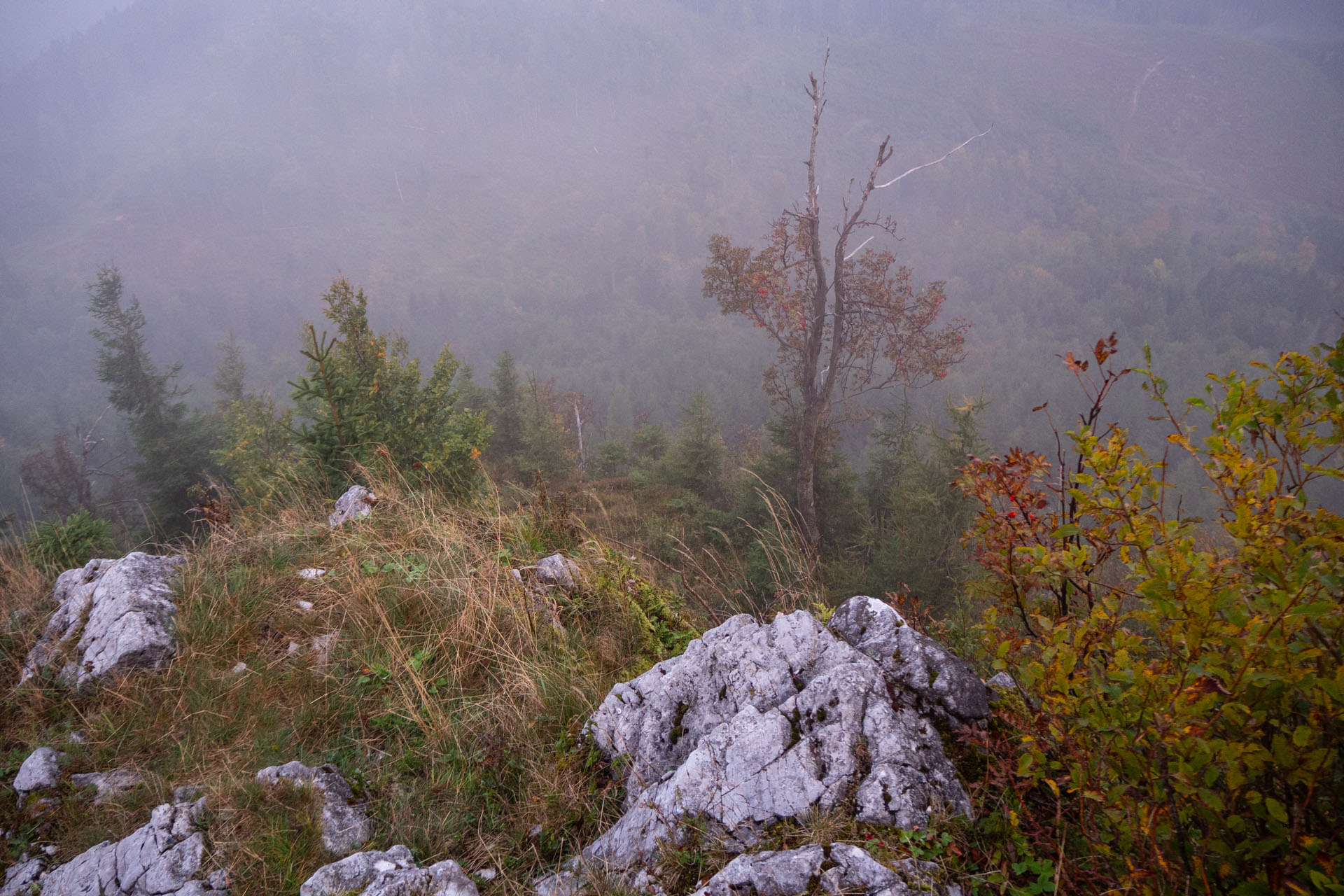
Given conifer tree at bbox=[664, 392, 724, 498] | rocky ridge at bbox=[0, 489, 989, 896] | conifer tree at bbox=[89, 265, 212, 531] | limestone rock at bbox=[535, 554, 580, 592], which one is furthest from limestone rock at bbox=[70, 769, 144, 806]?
conifer tree at bbox=[89, 265, 212, 531]

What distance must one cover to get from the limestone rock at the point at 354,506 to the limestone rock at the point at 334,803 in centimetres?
234

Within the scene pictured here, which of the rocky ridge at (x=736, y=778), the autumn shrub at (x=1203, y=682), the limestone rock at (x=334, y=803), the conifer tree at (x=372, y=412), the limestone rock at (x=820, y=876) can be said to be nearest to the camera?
the autumn shrub at (x=1203, y=682)

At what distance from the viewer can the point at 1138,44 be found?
560 ft

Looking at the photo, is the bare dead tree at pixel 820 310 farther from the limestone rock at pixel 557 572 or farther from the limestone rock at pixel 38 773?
the limestone rock at pixel 38 773

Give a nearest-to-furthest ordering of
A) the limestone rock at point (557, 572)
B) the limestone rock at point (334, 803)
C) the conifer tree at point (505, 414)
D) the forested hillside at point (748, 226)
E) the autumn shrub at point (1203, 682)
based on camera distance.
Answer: the autumn shrub at point (1203, 682) → the limestone rock at point (334, 803) → the limestone rock at point (557, 572) → the conifer tree at point (505, 414) → the forested hillside at point (748, 226)

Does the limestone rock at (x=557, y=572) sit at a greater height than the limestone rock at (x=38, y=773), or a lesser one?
lesser

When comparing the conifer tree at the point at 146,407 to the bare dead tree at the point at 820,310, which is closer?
the bare dead tree at the point at 820,310

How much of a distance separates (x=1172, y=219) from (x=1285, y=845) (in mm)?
151300

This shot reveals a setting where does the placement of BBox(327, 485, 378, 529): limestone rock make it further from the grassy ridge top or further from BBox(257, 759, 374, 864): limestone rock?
BBox(257, 759, 374, 864): limestone rock

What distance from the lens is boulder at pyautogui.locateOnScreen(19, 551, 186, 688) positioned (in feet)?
10.9

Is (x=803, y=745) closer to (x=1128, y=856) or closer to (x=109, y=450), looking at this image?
(x=1128, y=856)

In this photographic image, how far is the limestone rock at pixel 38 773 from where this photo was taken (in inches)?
105

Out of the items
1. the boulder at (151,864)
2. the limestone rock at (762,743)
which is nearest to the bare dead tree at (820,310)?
the limestone rock at (762,743)

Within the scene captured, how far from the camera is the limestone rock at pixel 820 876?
164 cm
